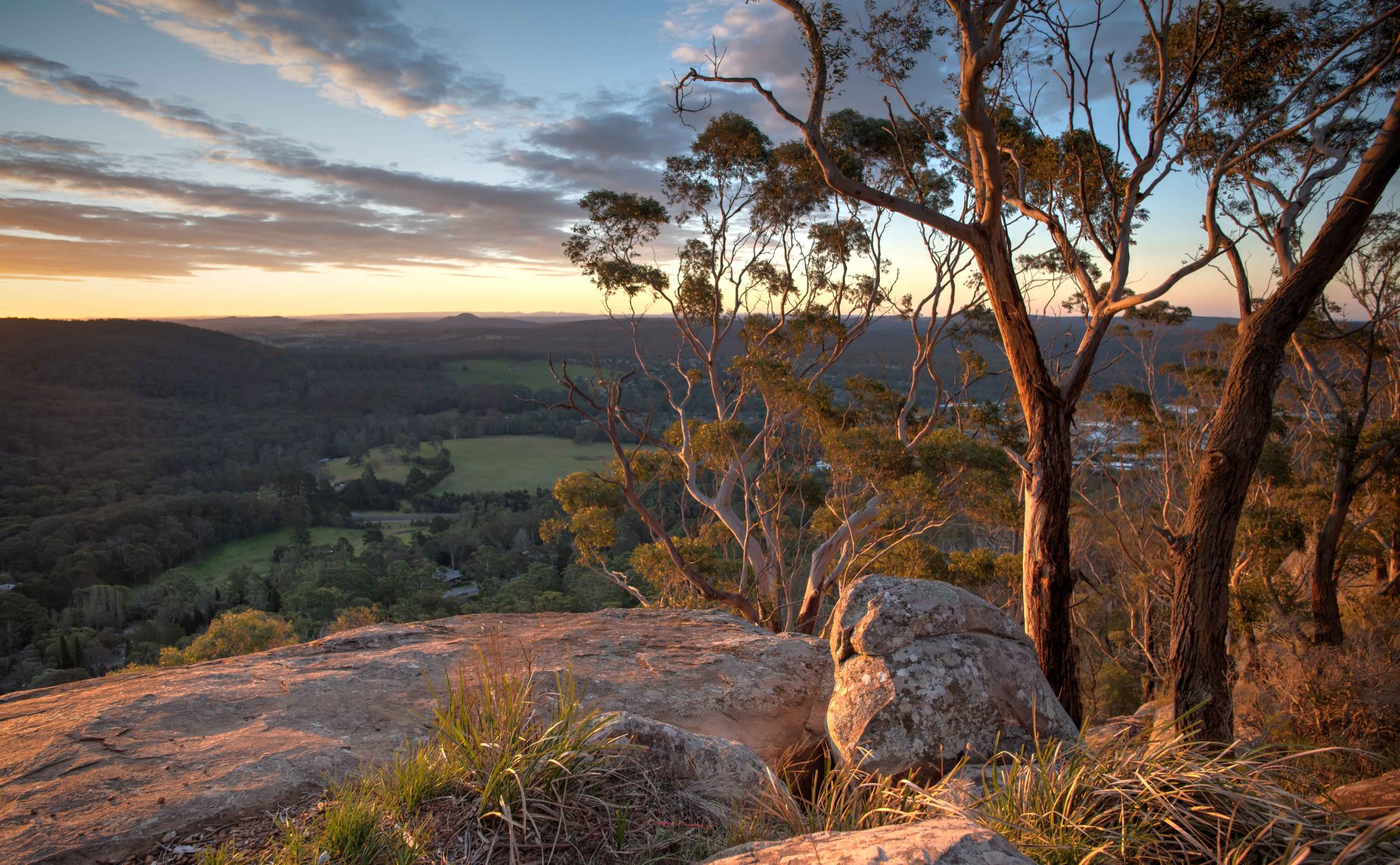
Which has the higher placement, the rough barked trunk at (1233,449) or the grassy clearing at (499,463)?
the rough barked trunk at (1233,449)

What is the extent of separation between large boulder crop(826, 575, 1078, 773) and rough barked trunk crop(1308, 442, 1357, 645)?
10.0 metres

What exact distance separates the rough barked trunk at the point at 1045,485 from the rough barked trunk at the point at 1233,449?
2.98 ft

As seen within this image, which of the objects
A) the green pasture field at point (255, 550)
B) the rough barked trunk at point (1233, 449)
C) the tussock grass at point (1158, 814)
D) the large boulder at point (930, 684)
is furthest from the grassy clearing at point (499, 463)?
the tussock grass at point (1158, 814)

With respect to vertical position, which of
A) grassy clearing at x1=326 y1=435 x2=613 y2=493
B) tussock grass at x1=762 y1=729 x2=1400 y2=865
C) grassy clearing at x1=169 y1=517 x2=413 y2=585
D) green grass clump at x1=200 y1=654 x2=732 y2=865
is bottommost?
grassy clearing at x1=169 y1=517 x2=413 y2=585

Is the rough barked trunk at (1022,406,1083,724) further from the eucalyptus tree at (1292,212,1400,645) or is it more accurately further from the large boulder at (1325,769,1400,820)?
the eucalyptus tree at (1292,212,1400,645)

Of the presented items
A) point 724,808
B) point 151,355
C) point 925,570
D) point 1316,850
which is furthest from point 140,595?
point 151,355

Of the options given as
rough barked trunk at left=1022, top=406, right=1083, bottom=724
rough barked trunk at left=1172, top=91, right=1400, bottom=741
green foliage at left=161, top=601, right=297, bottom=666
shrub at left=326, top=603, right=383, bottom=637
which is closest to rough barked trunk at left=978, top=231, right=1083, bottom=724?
rough barked trunk at left=1022, top=406, right=1083, bottom=724

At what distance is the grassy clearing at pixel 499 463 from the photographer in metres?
47.4

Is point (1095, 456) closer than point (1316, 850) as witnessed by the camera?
No

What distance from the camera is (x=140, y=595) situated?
85.7 feet

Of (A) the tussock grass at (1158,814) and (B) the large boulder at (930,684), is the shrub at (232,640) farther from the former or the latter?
(A) the tussock grass at (1158,814)

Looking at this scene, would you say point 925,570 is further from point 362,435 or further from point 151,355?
point 151,355

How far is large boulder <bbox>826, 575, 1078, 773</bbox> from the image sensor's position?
381cm

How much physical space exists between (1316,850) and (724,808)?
6.01 feet
